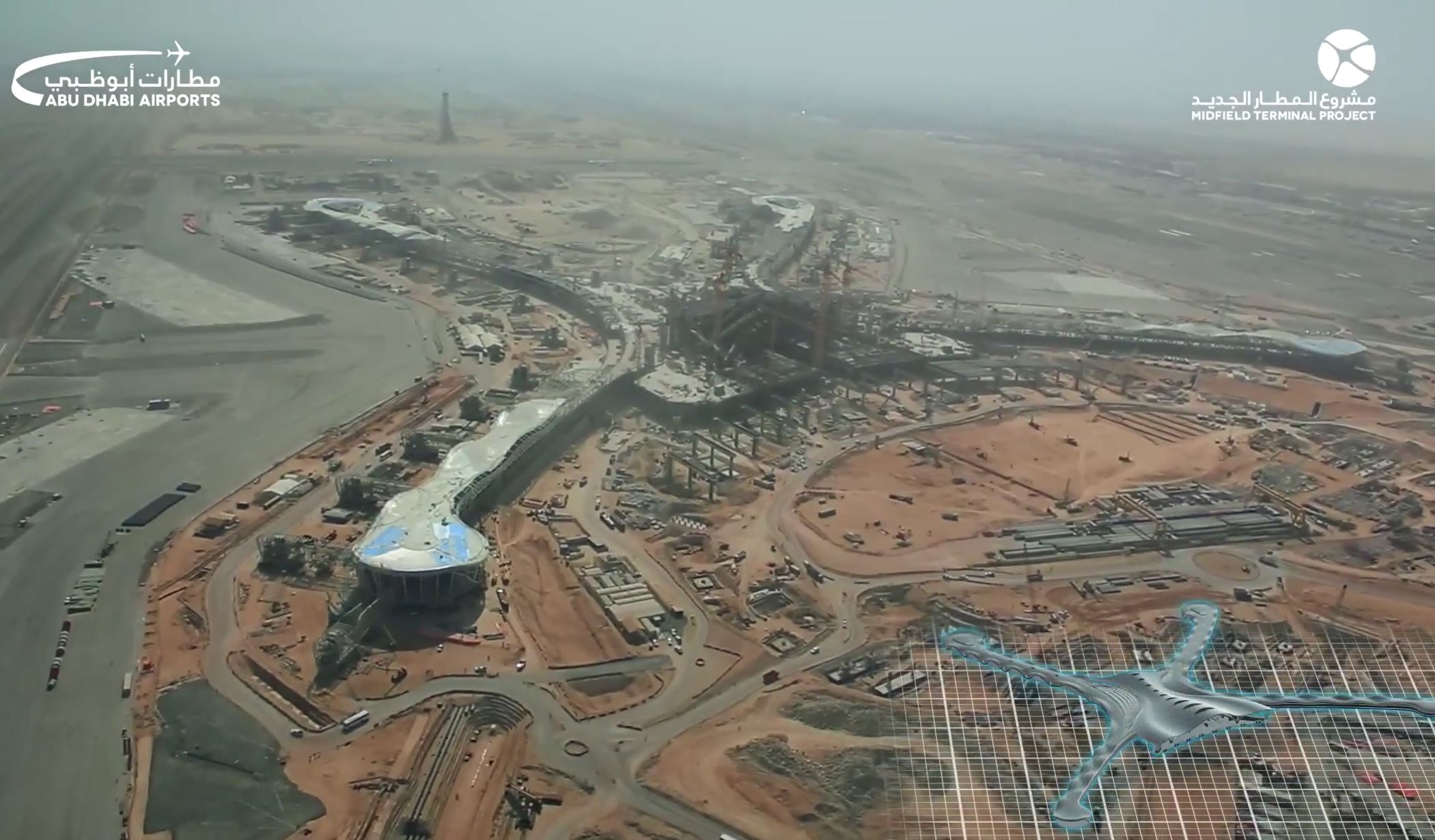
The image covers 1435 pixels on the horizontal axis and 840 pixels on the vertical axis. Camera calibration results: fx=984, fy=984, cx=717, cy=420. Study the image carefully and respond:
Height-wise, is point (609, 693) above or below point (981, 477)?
below

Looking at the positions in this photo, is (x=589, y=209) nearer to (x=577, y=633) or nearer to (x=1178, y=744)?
(x=577, y=633)

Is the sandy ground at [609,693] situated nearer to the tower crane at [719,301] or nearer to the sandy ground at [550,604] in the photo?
the sandy ground at [550,604]

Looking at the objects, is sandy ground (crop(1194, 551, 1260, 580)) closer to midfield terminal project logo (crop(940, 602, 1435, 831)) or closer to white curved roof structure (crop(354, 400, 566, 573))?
midfield terminal project logo (crop(940, 602, 1435, 831))

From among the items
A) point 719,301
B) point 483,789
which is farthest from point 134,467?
point 719,301

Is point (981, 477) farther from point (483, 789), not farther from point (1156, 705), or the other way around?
point (483, 789)

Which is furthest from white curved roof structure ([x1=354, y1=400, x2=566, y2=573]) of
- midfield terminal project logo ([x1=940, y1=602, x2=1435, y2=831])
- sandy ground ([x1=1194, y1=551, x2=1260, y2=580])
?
sandy ground ([x1=1194, y1=551, x2=1260, y2=580])

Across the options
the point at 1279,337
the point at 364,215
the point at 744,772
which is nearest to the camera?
the point at 744,772

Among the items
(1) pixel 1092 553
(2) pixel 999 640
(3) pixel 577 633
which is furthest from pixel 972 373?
(3) pixel 577 633

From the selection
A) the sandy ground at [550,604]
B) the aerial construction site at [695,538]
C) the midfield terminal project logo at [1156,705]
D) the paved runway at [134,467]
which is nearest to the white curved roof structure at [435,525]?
the aerial construction site at [695,538]

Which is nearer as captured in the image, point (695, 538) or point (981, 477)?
point (695, 538)
